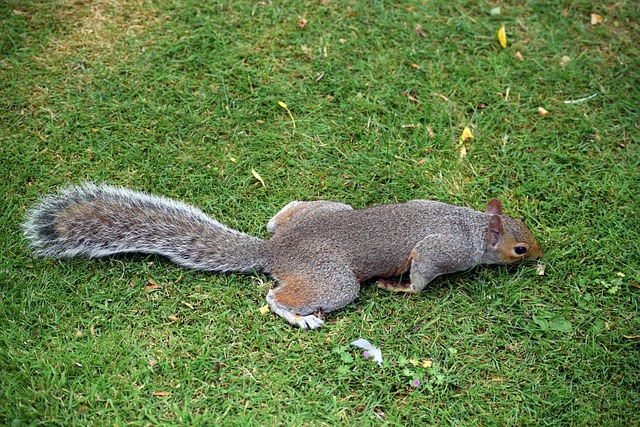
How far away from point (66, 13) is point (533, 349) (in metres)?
4.00

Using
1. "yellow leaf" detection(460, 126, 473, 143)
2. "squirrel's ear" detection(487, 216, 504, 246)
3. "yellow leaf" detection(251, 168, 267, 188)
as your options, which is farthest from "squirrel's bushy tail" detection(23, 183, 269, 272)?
"yellow leaf" detection(460, 126, 473, 143)

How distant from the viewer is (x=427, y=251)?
344 cm

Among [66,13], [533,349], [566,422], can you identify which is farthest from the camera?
[66,13]

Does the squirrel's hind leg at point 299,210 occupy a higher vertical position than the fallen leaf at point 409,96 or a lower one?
lower

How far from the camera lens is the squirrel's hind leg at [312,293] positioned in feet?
10.9

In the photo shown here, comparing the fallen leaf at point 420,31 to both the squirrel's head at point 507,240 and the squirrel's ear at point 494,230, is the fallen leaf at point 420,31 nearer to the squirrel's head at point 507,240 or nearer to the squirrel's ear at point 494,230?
the squirrel's head at point 507,240

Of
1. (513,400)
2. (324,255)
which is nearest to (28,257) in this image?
(324,255)

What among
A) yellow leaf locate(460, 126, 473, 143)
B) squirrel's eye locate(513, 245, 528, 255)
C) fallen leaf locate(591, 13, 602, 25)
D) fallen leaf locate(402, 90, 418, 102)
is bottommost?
squirrel's eye locate(513, 245, 528, 255)

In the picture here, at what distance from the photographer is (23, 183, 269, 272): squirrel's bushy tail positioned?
11.0 feet

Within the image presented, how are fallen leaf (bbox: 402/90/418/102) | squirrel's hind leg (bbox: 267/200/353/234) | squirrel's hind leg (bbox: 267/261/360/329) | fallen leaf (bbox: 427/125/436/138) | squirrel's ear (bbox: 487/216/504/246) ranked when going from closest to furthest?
squirrel's hind leg (bbox: 267/261/360/329) → squirrel's ear (bbox: 487/216/504/246) → squirrel's hind leg (bbox: 267/200/353/234) → fallen leaf (bbox: 427/125/436/138) → fallen leaf (bbox: 402/90/418/102)

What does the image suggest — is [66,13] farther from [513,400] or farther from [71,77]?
[513,400]

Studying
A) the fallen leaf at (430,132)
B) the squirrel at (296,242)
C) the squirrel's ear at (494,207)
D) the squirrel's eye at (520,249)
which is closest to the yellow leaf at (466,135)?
the fallen leaf at (430,132)

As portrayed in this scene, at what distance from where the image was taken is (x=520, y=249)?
360 cm

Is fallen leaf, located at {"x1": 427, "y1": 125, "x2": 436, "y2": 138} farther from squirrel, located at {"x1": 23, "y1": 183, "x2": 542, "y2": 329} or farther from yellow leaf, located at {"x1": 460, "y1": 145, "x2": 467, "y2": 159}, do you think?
squirrel, located at {"x1": 23, "y1": 183, "x2": 542, "y2": 329}
